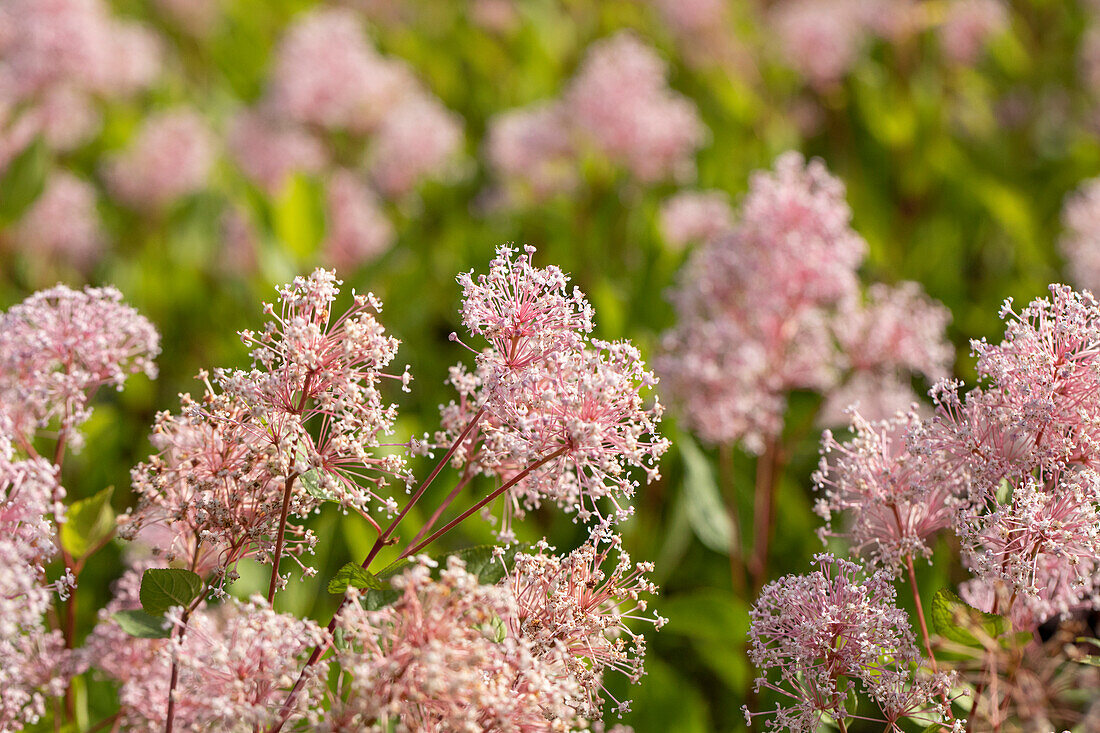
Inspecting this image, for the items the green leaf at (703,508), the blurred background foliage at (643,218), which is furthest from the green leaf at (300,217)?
the green leaf at (703,508)

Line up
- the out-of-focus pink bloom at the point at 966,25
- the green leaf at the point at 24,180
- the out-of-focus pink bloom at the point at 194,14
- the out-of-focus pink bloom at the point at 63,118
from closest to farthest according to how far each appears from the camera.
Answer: the green leaf at the point at 24,180 < the out-of-focus pink bloom at the point at 63,118 < the out-of-focus pink bloom at the point at 966,25 < the out-of-focus pink bloom at the point at 194,14

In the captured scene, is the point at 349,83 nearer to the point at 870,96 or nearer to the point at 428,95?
the point at 428,95

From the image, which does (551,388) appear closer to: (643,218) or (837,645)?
(837,645)

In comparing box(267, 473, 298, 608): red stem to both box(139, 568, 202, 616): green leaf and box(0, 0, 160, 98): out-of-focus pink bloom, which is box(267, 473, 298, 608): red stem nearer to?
box(139, 568, 202, 616): green leaf

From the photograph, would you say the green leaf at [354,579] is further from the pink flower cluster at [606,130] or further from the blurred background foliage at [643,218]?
the pink flower cluster at [606,130]

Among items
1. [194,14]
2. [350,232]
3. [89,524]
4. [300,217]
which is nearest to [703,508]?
[89,524]

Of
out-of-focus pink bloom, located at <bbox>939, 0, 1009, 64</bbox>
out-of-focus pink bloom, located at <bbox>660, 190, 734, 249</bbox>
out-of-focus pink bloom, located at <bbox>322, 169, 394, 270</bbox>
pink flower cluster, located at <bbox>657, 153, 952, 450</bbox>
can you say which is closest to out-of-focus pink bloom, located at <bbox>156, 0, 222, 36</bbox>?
out-of-focus pink bloom, located at <bbox>322, 169, 394, 270</bbox>

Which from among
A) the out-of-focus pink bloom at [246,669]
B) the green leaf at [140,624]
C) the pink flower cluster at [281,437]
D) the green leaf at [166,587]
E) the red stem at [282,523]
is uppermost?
the pink flower cluster at [281,437]
